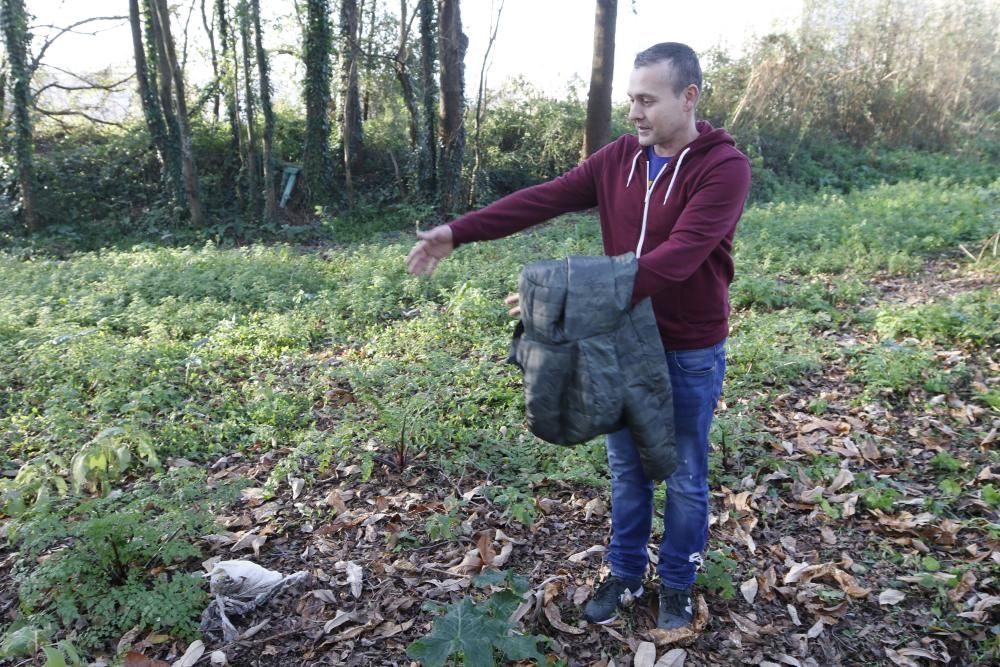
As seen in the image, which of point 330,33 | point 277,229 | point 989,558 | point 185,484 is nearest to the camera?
point 989,558

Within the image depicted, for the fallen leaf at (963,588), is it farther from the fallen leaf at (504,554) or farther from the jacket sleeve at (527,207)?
the jacket sleeve at (527,207)

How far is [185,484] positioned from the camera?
363 cm

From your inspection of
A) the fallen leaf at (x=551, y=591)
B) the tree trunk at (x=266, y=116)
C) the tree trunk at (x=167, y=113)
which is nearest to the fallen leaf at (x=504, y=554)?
the fallen leaf at (x=551, y=591)

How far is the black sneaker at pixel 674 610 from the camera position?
115 inches

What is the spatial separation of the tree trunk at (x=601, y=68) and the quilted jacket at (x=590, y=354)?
39.0ft

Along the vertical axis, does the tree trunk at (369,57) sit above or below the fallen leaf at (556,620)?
Answer: above

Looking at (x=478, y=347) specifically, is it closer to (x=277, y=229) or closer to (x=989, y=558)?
(x=989, y=558)

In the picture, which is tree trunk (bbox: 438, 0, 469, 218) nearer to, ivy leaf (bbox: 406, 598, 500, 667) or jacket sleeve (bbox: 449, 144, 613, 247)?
jacket sleeve (bbox: 449, 144, 613, 247)

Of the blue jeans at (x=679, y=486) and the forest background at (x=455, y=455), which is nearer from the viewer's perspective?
the blue jeans at (x=679, y=486)

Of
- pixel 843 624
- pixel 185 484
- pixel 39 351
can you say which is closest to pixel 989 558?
pixel 843 624

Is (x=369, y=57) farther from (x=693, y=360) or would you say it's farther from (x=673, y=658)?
(x=673, y=658)

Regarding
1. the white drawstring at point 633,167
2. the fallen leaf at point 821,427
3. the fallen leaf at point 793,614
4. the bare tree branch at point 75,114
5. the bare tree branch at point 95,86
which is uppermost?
the bare tree branch at point 95,86

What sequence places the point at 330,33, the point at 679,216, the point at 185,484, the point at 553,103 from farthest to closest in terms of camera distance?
the point at 553,103, the point at 330,33, the point at 185,484, the point at 679,216

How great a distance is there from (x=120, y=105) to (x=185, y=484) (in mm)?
18603
